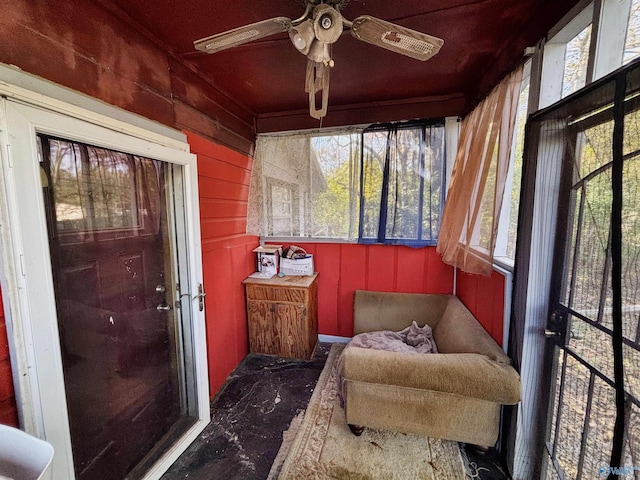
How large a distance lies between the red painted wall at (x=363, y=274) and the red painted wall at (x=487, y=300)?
0.37 metres

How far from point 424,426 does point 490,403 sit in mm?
379

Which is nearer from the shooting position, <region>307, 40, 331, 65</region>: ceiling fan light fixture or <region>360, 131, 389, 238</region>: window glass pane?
<region>307, 40, 331, 65</region>: ceiling fan light fixture

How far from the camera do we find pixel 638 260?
2.44 feet

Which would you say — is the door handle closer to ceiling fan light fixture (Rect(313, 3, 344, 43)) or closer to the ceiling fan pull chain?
the ceiling fan pull chain

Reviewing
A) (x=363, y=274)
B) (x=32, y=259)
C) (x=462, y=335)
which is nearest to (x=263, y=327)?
(x=363, y=274)

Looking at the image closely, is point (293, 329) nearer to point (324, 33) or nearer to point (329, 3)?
point (324, 33)

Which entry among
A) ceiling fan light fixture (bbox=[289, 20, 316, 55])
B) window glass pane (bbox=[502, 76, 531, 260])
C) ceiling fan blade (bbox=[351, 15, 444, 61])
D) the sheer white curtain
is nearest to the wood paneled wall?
the sheer white curtain

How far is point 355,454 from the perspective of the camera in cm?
151

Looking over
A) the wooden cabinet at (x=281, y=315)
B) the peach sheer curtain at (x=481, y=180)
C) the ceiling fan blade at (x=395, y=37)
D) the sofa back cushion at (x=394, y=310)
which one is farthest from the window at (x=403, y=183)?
the ceiling fan blade at (x=395, y=37)

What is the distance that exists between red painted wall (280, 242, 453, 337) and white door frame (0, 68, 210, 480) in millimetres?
1995

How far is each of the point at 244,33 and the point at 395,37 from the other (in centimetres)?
61

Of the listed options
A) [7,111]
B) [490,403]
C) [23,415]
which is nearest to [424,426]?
[490,403]

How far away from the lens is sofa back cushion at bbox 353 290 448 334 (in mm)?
2336

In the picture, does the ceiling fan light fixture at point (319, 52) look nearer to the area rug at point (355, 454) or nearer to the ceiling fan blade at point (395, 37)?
the ceiling fan blade at point (395, 37)
